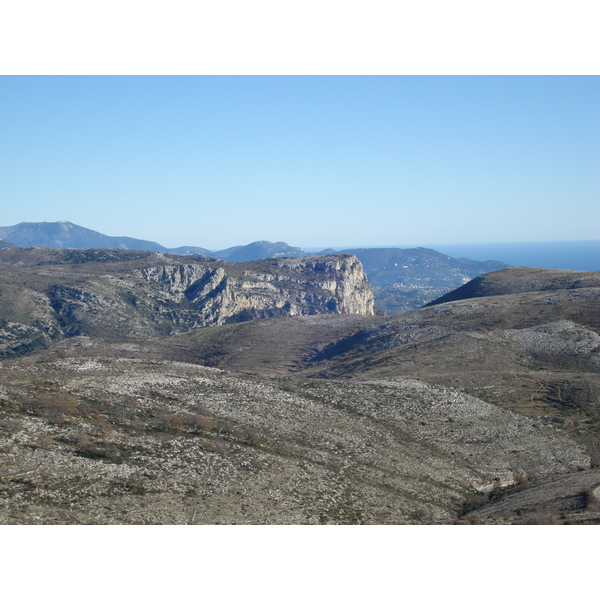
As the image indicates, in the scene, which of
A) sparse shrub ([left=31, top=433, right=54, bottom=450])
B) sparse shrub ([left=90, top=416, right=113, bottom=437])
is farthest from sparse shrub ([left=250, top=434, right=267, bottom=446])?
sparse shrub ([left=31, top=433, right=54, bottom=450])

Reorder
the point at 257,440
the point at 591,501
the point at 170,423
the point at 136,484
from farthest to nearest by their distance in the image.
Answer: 1. the point at 170,423
2. the point at 257,440
3. the point at 591,501
4. the point at 136,484

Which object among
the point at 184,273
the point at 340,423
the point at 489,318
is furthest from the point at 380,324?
the point at 184,273

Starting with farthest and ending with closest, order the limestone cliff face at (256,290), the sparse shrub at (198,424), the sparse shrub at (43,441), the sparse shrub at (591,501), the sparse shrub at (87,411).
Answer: the limestone cliff face at (256,290) < the sparse shrub at (198,424) < the sparse shrub at (87,411) < the sparse shrub at (43,441) < the sparse shrub at (591,501)

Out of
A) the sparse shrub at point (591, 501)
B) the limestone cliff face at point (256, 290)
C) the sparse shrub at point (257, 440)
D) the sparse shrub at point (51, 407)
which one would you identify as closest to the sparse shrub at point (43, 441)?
the sparse shrub at point (51, 407)

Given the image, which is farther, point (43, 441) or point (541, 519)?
point (43, 441)

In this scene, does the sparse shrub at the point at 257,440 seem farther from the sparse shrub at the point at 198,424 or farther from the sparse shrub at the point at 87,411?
the sparse shrub at the point at 87,411

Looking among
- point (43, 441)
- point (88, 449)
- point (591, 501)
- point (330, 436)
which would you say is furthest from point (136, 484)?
point (591, 501)

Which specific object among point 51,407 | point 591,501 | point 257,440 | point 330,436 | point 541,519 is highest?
point 51,407

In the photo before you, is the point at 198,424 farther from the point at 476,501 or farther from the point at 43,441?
the point at 476,501

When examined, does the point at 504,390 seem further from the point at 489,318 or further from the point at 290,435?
the point at 489,318
